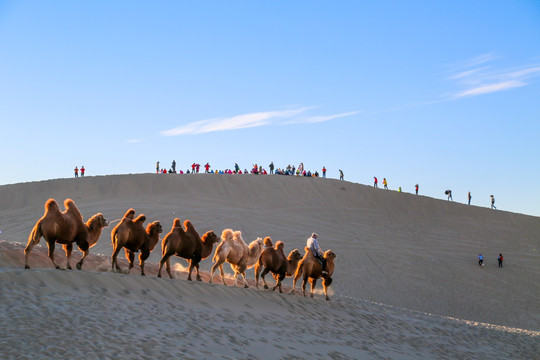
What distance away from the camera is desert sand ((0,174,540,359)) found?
9.36m

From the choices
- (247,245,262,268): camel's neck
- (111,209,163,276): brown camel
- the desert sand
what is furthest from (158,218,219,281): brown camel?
(247,245,262,268): camel's neck

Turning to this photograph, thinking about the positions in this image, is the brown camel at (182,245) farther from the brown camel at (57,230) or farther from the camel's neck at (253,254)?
the brown camel at (57,230)

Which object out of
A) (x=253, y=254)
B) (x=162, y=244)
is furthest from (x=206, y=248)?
(x=162, y=244)

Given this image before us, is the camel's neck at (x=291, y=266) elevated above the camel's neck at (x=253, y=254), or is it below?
below

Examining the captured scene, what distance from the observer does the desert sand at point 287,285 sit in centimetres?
936

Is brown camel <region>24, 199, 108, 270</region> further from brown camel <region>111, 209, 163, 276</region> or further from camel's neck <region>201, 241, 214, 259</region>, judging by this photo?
camel's neck <region>201, 241, 214, 259</region>

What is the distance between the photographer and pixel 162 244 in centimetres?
1470

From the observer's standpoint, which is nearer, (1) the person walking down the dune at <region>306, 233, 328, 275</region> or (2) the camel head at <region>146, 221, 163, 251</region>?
(2) the camel head at <region>146, 221, 163, 251</region>

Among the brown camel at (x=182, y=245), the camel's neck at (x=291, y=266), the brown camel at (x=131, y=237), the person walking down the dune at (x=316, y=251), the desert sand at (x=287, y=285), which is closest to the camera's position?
the desert sand at (x=287, y=285)

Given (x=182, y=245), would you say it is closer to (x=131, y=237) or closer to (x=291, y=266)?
(x=131, y=237)

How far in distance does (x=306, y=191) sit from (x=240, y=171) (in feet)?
31.6

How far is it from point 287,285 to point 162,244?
28.4 feet

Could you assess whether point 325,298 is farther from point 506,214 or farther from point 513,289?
point 506,214

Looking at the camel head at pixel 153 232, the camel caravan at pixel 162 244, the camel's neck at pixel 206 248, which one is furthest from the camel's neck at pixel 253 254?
the camel head at pixel 153 232
